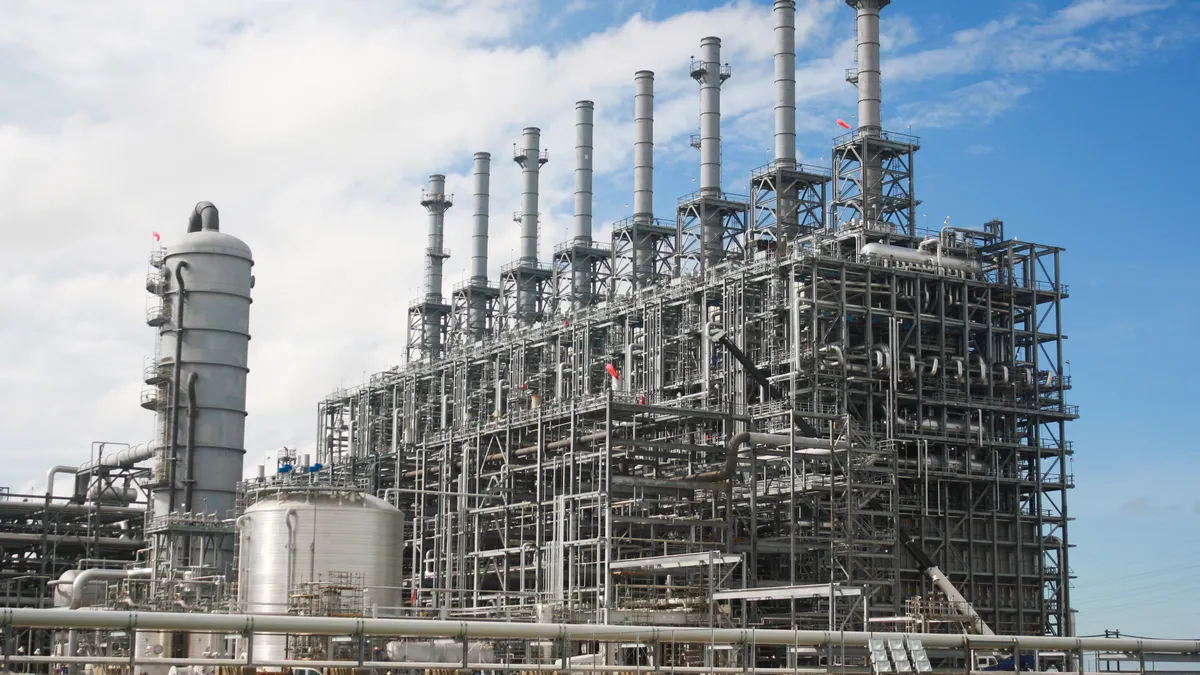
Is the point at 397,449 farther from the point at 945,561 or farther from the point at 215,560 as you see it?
the point at 945,561

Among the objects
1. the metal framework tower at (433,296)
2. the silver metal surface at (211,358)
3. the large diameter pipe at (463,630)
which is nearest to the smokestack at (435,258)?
the metal framework tower at (433,296)

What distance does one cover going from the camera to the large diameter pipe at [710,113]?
283ft

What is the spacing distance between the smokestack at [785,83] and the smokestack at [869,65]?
14.1 ft

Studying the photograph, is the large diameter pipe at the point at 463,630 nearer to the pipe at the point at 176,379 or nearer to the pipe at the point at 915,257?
the pipe at the point at 915,257

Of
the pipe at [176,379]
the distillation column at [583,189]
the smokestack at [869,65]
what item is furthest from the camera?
the distillation column at [583,189]

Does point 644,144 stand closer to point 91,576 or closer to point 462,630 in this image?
point 91,576

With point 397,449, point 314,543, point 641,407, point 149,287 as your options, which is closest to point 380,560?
point 314,543

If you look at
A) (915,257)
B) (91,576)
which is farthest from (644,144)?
(91,576)

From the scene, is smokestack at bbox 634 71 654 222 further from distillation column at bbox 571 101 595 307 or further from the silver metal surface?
the silver metal surface

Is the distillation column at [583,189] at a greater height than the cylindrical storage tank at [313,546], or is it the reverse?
the distillation column at [583,189]

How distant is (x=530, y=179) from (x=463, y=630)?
7373 cm

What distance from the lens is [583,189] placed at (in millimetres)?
97250

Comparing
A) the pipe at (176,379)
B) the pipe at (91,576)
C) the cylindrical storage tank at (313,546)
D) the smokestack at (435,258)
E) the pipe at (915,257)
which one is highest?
the smokestack at (435,258)

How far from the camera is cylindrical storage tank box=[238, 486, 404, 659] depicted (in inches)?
2234
